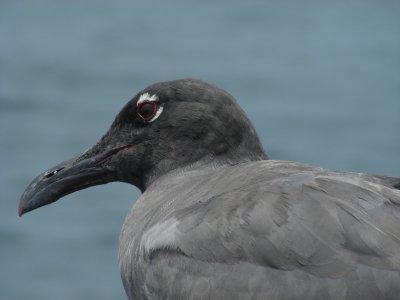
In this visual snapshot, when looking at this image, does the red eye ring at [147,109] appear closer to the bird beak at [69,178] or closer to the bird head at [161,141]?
the bird head at [161,141]

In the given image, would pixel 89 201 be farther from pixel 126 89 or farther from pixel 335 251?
pixel 335 251

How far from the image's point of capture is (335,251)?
6.11 metres

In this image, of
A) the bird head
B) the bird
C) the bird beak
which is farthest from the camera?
the bird beak

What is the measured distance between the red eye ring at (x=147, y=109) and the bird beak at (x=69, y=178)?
33 cm

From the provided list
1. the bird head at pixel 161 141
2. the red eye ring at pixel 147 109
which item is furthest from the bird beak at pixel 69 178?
the red eye ring at pixel 147 109

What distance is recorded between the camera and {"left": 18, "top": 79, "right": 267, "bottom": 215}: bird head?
731 centimetres

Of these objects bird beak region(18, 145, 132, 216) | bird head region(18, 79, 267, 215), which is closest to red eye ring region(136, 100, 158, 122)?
bird head region(18, 79, 267, 215)

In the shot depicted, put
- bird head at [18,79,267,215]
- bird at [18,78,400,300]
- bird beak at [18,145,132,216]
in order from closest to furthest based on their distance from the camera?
bird at [18,78,400,300] < bird head at [18,79,267,215] < bird beak at [18,145,132,216]

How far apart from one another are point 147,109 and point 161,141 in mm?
208

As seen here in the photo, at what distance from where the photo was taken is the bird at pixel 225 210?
6117 millimetres

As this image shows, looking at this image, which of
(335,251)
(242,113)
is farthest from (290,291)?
(242,113)

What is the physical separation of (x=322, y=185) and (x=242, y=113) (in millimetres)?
1038

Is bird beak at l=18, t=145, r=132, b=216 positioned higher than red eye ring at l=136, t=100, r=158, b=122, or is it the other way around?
red eye ring at l=136, t=100, r=158, b=122

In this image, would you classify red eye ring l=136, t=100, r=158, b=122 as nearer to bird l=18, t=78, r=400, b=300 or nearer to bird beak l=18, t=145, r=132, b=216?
bird l=18, t=78, r=400, b=300
